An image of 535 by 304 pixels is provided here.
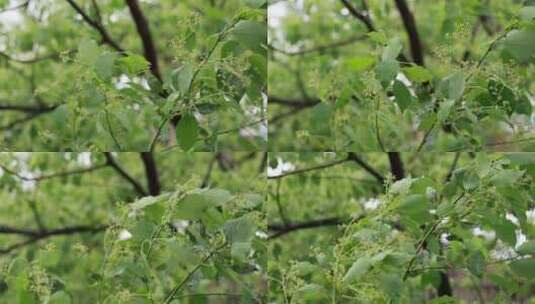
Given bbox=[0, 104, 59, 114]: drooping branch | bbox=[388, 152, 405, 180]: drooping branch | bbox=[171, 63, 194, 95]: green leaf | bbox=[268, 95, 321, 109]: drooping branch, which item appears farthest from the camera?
bbox=[268, 95, 321, 109]: drooping branch

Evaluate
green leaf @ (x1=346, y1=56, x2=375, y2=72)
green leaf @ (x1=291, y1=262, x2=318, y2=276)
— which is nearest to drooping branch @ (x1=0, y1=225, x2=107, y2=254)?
green leaf @ (x1=346, y1=56, x2=375, y2=72)

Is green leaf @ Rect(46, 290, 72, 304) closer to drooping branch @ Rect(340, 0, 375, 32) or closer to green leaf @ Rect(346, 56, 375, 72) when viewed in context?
green leaf @ Rect(346, 56, 375, 72)

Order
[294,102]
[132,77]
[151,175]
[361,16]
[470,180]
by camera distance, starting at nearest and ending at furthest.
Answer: [470,180] < [132,77] < [361,16] < [151,175] < [294,102]

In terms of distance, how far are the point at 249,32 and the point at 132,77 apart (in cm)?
28

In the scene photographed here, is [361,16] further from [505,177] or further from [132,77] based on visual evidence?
[505,177]

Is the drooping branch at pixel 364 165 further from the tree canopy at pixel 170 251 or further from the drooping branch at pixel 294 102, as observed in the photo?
the drooping branch at pixel 294 102

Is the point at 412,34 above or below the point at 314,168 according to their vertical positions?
above

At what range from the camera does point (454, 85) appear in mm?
1192

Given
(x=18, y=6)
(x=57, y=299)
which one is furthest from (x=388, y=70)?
(x=18, y=6)

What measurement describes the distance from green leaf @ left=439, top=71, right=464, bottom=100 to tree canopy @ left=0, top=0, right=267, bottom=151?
25 centimetres

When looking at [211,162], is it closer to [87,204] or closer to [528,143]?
[87,204]

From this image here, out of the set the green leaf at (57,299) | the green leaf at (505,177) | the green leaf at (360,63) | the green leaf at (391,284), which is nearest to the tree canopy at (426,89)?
the green leaf at (360,63)

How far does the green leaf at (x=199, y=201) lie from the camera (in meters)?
1.05

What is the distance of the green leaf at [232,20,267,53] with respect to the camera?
1.12 metres
